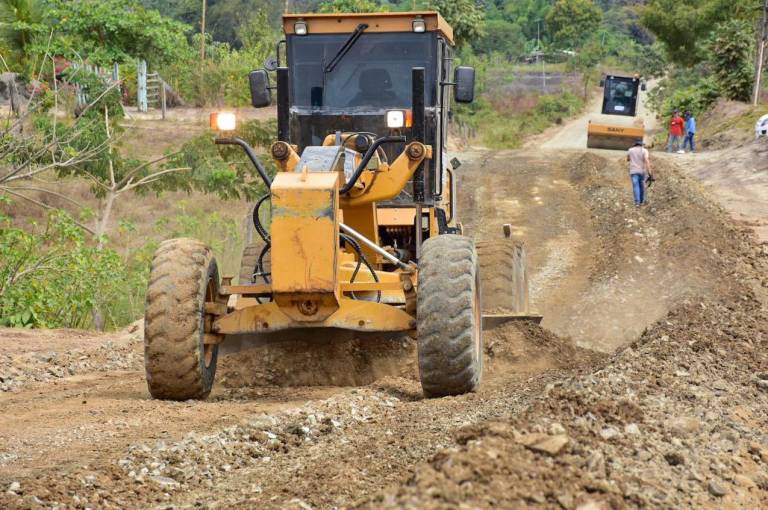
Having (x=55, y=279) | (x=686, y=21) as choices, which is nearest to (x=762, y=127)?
(x=55, y=279)

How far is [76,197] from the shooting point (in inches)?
1073

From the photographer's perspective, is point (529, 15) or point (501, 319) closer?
point (501, 319)

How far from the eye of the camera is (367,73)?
9.79 meters

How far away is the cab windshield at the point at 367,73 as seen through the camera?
9.73m

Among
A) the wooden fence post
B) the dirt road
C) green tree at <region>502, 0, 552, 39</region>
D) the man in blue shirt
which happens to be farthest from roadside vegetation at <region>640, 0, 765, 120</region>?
green tree at <region>502, 0, 552, 39</region>

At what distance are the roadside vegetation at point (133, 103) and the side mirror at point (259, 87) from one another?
2672mm

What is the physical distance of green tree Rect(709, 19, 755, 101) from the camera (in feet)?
129

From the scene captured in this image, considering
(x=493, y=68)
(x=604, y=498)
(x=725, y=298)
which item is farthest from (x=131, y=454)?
(x=493, y=68)

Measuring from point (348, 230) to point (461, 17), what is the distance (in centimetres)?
3330

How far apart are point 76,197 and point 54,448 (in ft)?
71.6

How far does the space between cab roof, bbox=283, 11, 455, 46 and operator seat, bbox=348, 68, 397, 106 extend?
1.23ft

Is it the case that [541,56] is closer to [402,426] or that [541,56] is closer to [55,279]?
[55,279]

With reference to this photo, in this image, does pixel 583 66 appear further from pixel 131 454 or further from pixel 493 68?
pixel 131 454

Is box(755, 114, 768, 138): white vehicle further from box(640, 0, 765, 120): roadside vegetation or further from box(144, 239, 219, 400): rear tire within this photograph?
box(144, 239, 219, 400): rear tire
